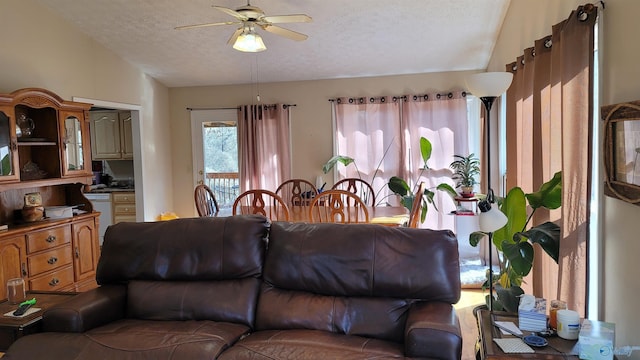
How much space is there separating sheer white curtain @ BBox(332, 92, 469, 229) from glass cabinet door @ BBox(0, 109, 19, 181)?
3.49 meters

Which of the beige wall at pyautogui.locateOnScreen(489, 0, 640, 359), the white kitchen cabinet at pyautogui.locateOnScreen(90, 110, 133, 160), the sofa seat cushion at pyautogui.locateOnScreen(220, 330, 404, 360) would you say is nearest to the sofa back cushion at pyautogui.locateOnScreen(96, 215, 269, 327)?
the sofa seat cushion at pyautogui.locateOnScreen(220, 330, 404, 360)

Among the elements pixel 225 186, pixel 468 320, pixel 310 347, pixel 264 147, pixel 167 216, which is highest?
pixel 264 147

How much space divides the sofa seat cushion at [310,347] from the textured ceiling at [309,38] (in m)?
2.84

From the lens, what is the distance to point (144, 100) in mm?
5668

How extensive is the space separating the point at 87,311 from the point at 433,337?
1776mm

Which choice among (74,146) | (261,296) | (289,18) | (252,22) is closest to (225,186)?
(74,146)

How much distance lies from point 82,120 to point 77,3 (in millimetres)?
1063

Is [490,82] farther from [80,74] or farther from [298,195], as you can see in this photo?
[80,74]

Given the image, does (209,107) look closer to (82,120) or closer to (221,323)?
(82,120)

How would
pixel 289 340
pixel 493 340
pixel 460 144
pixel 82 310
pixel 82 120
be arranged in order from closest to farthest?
pixel 493 340, pixel 289 340, pixel 82 310, pixel 82 120, pixel 460 144

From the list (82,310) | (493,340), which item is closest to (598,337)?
(493,340)

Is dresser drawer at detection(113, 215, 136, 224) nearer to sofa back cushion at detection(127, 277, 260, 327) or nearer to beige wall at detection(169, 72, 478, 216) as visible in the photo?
beige wall at detection(169, 72, 478, 216)

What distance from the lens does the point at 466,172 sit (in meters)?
5.05

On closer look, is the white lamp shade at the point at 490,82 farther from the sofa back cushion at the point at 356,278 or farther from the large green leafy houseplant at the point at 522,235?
the sofa back cushion at the point at 356,278
